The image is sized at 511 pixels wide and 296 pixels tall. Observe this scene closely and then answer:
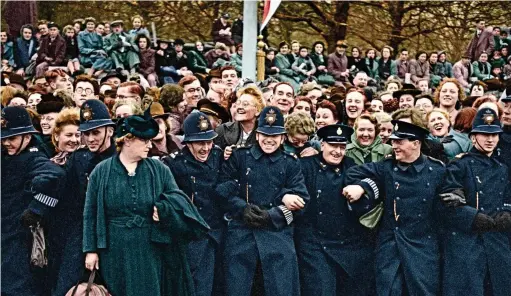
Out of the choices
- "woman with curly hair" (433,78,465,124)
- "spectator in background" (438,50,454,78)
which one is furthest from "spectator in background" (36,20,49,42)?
"woman with curly hair" (433,78,465,124)

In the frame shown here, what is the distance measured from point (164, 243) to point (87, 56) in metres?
12.2

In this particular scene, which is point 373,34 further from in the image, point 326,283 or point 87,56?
point 326,283

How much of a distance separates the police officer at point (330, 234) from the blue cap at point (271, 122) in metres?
0.37

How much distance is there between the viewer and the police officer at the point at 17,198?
978cm

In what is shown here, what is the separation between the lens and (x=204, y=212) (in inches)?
379

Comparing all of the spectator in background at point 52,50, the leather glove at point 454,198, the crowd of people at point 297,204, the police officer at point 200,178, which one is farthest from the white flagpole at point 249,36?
the spectator in background at point 52,50

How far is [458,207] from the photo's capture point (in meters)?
9.47

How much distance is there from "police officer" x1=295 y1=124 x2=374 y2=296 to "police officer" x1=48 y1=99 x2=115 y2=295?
1732mm

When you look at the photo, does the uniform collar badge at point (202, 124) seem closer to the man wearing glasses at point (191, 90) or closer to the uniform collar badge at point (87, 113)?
the uniform collar badge at point (87, 113)

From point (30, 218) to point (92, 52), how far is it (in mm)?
11343

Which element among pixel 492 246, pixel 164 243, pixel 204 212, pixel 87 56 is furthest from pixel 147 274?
pixel 87 56

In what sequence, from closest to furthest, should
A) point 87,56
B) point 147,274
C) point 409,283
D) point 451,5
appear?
point 147,274, point 409,283, point 87,56, point 451,5

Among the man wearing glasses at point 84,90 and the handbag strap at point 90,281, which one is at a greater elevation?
the man wearing glasses at point 84,90

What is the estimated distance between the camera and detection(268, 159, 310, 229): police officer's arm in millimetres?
9516
